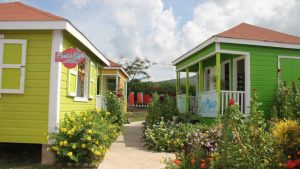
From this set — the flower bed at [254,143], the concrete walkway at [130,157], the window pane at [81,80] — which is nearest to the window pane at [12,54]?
the concrete walkway at [130,157]

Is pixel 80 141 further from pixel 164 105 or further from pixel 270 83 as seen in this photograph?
pixel 270 83

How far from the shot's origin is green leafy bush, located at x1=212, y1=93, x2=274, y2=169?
4.07 m

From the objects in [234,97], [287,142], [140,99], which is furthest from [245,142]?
[140,99]

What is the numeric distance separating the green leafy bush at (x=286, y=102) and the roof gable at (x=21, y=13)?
6.44 metres

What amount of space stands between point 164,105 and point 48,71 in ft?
18.7

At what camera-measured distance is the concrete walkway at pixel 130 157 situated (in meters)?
7.02

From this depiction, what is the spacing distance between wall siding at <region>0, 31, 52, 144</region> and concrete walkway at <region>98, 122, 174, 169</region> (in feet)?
5.37

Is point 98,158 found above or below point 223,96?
below

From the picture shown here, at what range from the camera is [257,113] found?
4176 millimetres

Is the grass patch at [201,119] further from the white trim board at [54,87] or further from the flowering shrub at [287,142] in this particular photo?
the flowering shrub at [287,142]

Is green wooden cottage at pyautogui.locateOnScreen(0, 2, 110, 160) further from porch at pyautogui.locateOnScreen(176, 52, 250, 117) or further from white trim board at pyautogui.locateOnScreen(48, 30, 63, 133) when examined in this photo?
porch at pyautogui.locateOnScreen(176, 52, 250, 117)

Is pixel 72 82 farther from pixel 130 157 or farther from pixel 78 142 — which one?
pixel 130 157

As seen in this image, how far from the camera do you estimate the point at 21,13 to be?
8.09m

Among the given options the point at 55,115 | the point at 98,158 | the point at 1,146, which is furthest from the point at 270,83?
the point at 1,146
